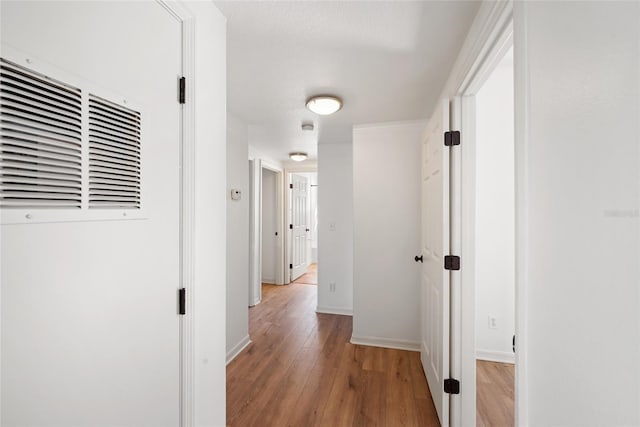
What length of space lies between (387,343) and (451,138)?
2.14m

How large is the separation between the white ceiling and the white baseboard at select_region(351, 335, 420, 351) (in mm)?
2213

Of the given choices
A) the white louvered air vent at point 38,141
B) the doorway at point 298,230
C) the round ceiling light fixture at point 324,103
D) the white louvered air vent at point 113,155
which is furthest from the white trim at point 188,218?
the doorway at point 298,230

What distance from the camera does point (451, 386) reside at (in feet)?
5.60

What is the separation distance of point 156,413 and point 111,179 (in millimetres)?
731

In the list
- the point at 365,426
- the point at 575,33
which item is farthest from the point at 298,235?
the point at 575,33

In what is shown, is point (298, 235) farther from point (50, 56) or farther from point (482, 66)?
point (50, 56)

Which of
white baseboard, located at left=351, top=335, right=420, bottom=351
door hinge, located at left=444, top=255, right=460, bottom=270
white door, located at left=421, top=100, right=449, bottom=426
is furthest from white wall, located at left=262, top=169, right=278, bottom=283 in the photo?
door hinge, located at left=444, top=255, right=460, bottom=270

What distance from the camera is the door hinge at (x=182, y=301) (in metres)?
1.00

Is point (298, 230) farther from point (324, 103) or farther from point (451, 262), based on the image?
point (451, 262)

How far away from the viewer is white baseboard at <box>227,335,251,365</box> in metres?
2.63

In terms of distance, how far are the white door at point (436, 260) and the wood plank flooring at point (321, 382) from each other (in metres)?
0.23

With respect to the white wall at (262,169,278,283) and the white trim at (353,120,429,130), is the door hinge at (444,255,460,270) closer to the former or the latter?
the white trim at (353,120,429,130)

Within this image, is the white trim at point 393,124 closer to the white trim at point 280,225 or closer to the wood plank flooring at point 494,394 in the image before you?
the wood plank flooring at point 494,394

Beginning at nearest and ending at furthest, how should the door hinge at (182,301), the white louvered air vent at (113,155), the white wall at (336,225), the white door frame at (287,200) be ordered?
the white louvered air vent at (113,155)
the door hinge at (182,301)
the white wall at (336,225)
the white door frame at (287,200)
